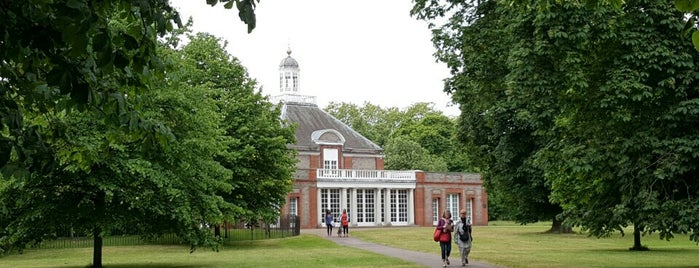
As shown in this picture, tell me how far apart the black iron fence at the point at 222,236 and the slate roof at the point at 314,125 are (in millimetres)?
12803

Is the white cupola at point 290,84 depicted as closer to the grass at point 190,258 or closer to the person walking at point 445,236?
the grass at point 190,258

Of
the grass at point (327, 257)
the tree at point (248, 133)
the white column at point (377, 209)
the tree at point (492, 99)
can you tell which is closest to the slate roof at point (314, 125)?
the white column at point (377, 209)

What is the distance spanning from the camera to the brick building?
5694cm

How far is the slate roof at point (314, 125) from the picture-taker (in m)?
63.0

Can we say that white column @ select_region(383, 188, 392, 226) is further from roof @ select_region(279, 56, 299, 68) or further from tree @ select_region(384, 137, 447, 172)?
tree @ select_region(384, 137, 447, 172)

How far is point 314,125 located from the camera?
6444 centimetres

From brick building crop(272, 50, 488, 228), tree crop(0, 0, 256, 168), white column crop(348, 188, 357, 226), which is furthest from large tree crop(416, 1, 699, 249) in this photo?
white column crop(348, 188, 357, 226)

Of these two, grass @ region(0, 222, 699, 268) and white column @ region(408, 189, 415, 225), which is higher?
white column @ region(408, 189, 415, 225)

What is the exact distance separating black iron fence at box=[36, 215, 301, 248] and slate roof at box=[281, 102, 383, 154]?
1280 cm

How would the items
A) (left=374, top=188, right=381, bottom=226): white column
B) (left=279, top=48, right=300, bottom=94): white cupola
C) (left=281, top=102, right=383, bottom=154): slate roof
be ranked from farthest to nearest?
(left=279, top=48, right=300, bottom=94): white cupola
(left=281, top=102, right=383, bottom=154): slate roof
(left=374, top=188, right=381, bottom=226): white column

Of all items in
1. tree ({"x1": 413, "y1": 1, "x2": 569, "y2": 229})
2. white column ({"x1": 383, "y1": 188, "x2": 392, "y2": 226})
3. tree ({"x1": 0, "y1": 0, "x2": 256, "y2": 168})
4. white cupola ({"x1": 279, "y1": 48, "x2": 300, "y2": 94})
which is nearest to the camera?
tree ({"x1": 0, "y1": 0, "x2": 256, "y2": 168})

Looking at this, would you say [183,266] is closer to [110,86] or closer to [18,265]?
[18,265]

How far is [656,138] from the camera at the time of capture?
55.8ft

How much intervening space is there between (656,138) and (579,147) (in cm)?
175
